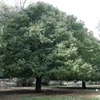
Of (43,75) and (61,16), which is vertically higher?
(61,16)

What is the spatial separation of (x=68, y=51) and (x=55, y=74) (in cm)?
230

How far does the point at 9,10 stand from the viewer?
84.3ft

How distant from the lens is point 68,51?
22484 millimetres

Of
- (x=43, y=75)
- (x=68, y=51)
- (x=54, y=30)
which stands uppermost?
(x=54, y=30)

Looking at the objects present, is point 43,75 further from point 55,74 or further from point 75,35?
point 75,35

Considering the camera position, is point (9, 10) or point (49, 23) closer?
point (49, 23)

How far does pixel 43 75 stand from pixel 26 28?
4.58 metres

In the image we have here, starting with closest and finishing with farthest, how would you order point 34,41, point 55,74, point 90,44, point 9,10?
point 55,74 < point 34,41 < point 9,10 < point 90,44

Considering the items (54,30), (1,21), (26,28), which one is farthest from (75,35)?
(1,21)

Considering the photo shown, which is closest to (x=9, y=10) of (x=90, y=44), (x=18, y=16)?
(x=18, y=16)

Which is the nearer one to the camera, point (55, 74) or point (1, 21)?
point (55, 74)

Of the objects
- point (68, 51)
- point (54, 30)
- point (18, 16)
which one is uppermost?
point (18, 16)

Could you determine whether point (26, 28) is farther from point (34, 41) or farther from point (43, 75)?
point (43, 75)

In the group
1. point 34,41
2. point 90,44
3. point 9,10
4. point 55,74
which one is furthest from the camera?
point 90,44
